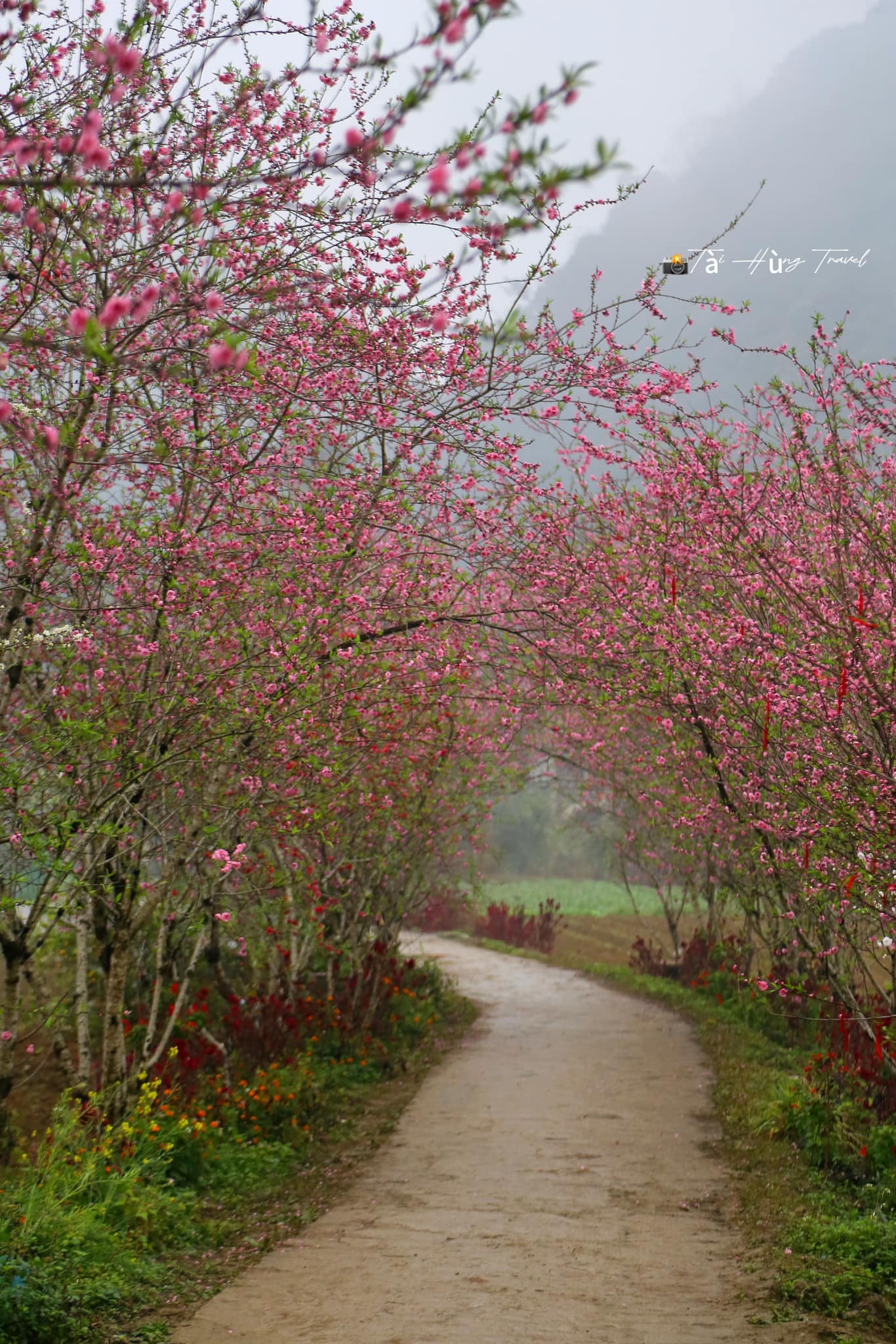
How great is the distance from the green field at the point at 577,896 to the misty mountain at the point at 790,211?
44.9 metres

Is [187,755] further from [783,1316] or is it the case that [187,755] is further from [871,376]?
[871,376]

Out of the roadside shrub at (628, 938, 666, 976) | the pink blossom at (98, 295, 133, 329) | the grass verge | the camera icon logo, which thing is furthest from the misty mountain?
the pink blossom at (98, 295, 133, 329)

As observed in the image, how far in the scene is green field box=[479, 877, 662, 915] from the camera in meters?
35.1

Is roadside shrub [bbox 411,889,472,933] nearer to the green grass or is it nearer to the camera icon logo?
the green grass

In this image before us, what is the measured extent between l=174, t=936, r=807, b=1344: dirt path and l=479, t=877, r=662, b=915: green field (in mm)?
19596

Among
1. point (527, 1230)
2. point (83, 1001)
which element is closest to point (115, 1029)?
point (83, 1001)

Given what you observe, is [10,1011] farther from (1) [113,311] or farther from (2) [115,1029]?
(1) [113,311]

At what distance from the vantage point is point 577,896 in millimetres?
40375

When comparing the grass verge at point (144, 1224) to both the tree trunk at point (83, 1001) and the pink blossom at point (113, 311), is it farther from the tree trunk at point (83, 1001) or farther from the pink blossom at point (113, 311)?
the pink blossom at point (113, 311)

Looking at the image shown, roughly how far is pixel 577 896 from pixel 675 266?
3520 cm

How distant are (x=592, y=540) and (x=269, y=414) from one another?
4.38 m

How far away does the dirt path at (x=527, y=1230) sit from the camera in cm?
553

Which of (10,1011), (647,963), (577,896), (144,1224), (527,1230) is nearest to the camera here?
(10,1011)

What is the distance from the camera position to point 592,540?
33.4 feet
